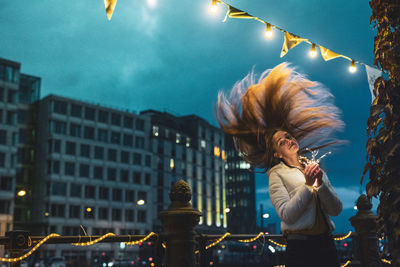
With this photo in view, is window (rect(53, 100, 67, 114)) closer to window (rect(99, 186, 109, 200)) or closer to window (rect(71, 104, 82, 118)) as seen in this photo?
window (rect(71, 104, 82, 118))

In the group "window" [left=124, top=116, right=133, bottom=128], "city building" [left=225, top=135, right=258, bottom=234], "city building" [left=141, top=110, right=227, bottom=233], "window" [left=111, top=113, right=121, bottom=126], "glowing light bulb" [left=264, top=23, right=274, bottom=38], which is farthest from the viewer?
"city building" [left=225, top=135, right=258, bottom=234]

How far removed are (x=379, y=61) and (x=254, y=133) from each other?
1.25m

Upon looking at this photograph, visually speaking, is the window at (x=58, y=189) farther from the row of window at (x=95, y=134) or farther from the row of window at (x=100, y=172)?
the row of window at (x=95, y=134)

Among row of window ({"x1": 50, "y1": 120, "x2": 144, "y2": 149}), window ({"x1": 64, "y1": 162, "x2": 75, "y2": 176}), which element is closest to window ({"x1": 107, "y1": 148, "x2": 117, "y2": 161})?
row of window ({"x1": 50, "y1": 120, "x2": 144, "y2": 149})

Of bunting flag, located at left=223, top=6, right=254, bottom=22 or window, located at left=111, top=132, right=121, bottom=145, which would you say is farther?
window, located at left=111, top=132, right=121, bottom=145

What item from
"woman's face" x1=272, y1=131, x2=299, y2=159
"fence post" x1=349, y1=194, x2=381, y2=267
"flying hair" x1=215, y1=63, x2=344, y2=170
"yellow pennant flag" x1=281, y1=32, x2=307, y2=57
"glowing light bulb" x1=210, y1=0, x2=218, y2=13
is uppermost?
"glowing light bulb" x1=210, y1=0, x2=218, y2=13

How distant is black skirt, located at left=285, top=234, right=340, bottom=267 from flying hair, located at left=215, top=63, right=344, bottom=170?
0.73 metres

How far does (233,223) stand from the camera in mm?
97938

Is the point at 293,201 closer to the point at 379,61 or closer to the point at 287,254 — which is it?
the point at 287,254

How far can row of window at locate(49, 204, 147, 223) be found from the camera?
61.5 meters

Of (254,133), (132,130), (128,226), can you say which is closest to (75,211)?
(128,226)

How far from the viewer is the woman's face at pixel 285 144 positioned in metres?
3.67

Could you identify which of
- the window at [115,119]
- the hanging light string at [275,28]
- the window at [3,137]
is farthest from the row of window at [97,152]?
the hanging light string at [275,28]

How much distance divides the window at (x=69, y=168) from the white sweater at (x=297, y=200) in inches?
2486
